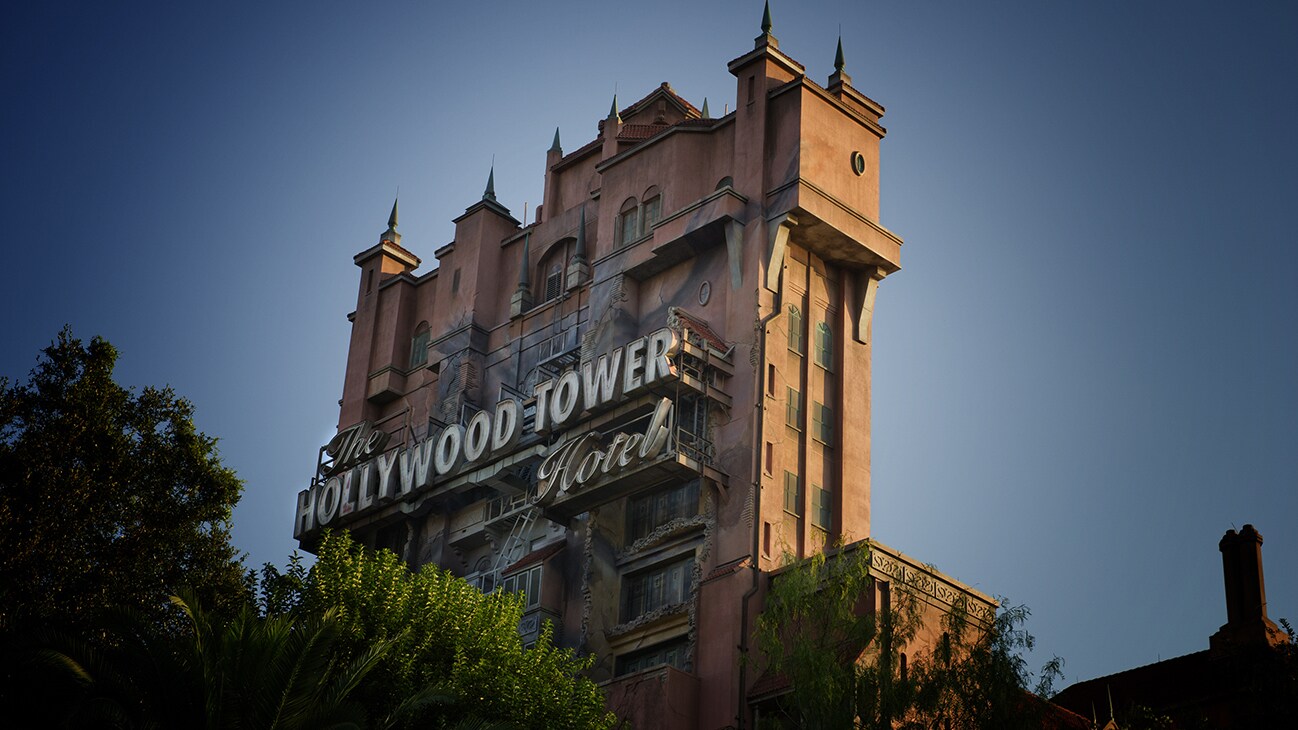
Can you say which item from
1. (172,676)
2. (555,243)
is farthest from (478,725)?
(555,243)

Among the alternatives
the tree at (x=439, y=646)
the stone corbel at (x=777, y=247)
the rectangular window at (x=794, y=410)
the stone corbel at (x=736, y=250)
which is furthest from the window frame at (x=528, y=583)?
the stone corbel at (x=777, y=247)

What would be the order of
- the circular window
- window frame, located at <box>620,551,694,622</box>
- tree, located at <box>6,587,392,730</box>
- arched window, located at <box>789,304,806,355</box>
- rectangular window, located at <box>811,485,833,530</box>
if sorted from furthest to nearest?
the circular window < arched window, located at <box>789,304,806,355</box> < rectangular window, located at <box>811,485,833,530</box> < window frame, located at <box>620,551,694,622</box> < tree, located at <box>6,587,392,730</box>

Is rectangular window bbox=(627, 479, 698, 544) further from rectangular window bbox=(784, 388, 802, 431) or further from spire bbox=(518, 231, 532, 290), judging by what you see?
spire bbox=(518, 231, 532, 290)

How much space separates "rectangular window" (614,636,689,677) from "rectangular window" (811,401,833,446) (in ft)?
29.5

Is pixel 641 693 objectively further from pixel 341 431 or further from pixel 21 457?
pixel 341 431

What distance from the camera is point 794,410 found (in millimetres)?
65188

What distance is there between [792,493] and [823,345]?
6.47 meters

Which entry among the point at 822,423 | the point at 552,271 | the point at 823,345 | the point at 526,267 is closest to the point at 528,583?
the point at 822,423

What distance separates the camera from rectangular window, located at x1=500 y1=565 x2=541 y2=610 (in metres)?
65.3

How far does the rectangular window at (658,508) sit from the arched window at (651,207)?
443 inches

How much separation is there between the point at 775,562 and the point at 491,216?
1012 inches

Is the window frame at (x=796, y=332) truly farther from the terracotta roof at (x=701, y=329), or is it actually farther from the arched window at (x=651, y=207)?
the arched window at (x=651, y=207)

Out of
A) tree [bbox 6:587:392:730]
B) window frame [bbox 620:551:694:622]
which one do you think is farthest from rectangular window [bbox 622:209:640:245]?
tree [bbox 6:587:392:730]

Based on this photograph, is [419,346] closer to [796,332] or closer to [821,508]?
[796,332]
